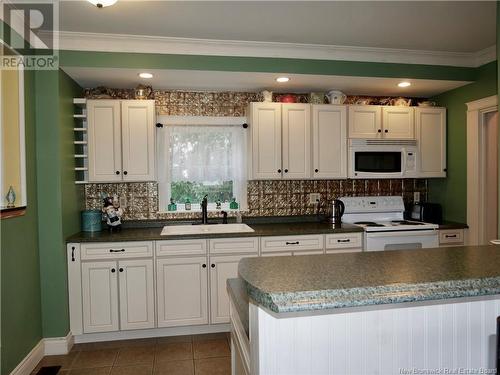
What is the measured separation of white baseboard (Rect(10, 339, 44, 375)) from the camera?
2357 millimetres

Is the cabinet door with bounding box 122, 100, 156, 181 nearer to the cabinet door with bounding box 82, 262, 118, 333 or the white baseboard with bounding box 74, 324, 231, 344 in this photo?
the cabinet door with bounding box 82, 262, 118, 333

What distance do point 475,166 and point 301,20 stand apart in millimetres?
2225

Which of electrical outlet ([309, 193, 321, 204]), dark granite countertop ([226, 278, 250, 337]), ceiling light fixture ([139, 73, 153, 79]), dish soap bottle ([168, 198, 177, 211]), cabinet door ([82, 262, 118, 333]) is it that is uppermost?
ceiling light fixture ([139, 73, 153, 79])

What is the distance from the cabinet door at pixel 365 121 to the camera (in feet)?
11.4

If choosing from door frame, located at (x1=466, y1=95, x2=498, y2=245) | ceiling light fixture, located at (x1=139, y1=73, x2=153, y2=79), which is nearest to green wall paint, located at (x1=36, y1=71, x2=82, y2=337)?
ceiling light fixture, located at (x1=139, y1=73, x2=153, y2=79)

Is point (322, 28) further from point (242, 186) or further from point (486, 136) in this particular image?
point (486, 136)

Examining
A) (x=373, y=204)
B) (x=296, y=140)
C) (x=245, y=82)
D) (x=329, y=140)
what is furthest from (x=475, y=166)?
(x=245, y=82)

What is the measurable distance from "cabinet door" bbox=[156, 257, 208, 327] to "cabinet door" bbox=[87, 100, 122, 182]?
0.96 metres

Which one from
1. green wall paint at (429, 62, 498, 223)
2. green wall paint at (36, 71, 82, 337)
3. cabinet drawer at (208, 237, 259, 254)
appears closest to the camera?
green wall paint at (36, 71, 82, 337)

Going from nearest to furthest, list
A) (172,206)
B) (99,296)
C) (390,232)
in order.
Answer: (99,296) < (390,232) < (172,206)

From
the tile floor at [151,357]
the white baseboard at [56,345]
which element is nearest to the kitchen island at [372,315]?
the tile floor at [151,357]

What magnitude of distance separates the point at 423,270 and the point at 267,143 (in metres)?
2.45

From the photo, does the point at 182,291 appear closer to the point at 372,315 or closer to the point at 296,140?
the point at 296,140

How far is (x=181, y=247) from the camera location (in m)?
2.96
